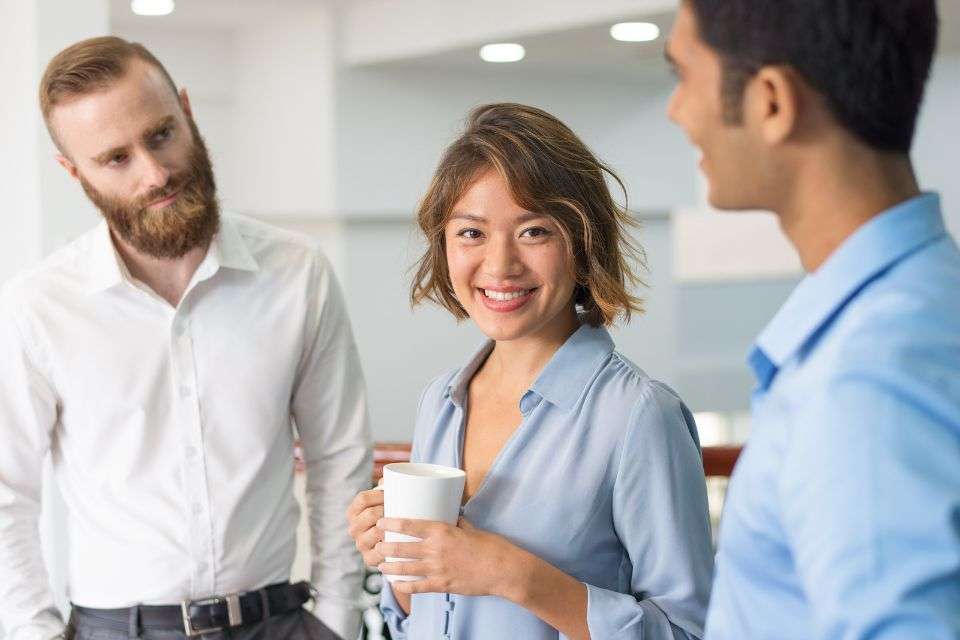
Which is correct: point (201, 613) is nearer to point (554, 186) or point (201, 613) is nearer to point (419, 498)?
point (419, 498)

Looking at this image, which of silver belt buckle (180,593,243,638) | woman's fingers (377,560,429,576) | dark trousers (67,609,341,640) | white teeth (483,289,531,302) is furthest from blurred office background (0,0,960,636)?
woman's fingers (377,560,429,576)

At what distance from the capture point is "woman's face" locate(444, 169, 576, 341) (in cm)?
152

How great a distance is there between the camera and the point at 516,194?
1.52 metres

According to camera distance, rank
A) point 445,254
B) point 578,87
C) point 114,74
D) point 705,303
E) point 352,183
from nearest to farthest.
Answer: point 445,254, point 114,74, point 352,183, point 578,87, point 705,303

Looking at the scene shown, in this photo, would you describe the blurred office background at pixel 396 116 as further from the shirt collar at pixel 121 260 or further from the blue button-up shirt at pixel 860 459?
the blue button-up shirt at pixel 860 459

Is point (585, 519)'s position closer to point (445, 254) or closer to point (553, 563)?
point (553, 563)

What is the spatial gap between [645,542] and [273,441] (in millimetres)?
805

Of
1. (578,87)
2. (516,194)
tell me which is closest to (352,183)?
(578,87)

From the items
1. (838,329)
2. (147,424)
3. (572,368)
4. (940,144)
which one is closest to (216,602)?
(147,424)

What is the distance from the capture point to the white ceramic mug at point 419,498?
4.49ft

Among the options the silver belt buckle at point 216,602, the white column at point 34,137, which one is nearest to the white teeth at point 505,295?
the silver belt buckle at point 216,602

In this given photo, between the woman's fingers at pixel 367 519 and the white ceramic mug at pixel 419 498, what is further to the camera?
the woman's fingers at pixel 367 519

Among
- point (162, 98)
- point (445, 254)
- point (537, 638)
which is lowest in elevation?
point (537, 638)

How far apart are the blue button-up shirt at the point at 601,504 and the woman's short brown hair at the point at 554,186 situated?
0.08m
